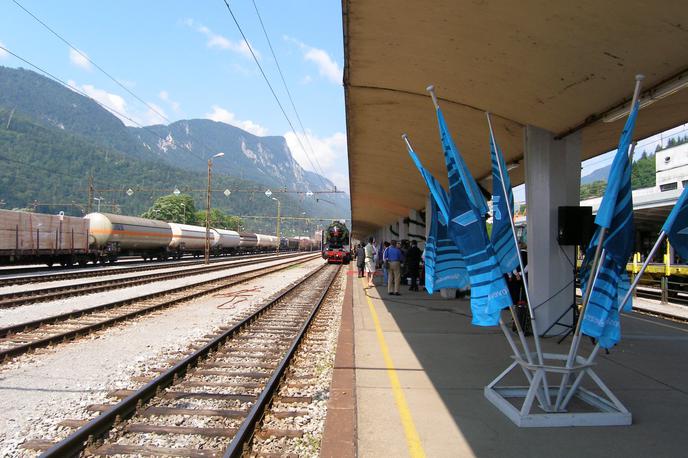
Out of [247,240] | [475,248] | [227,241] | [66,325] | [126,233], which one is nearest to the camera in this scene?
[475,248]

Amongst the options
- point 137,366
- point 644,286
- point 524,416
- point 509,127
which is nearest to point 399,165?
point 509,127

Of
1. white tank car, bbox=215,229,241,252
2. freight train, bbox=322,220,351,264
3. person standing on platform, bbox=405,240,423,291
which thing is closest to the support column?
person standing on platform, bbox=405,240,423,291

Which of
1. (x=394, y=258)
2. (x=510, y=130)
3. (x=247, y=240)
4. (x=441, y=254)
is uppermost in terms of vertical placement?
(x=510, y=130)

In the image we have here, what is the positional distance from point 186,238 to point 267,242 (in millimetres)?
31149

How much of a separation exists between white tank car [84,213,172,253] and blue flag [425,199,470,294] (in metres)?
28.5

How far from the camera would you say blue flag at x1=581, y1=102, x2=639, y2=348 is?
4141mm

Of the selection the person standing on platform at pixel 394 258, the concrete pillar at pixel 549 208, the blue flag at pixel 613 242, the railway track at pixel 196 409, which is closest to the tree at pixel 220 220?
the person standing on platform at pixel 394 258

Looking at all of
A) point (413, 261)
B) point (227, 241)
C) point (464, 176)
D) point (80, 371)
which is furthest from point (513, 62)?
point (227, 241)

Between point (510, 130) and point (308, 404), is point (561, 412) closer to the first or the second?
point (308, 404)

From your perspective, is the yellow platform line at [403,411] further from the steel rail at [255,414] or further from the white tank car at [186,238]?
the white tank car at [186,238]

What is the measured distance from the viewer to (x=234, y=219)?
455 ft

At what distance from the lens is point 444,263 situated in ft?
18.1

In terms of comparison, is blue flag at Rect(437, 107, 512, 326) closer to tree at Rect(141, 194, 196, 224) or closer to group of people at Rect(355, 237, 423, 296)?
group of people at Rect(355, 237, 423, 296)

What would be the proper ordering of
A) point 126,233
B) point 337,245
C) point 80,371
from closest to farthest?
point 80,371 < point 126,233 < point 337,245
